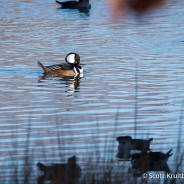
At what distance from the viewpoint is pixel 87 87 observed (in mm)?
15633

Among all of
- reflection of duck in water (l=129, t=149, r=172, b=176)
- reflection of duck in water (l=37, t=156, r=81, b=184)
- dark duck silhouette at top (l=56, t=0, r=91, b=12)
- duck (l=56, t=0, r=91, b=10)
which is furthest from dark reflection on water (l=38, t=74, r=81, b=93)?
duck (l=56, t=0, r=91, b=10)

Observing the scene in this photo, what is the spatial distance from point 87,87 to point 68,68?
231 cm

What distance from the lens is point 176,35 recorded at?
23891mm

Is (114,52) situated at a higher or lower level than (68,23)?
lower

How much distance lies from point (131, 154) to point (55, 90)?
25.2 feet

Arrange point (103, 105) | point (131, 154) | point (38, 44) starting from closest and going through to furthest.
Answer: point (131, 154)
point (103, 105)
point (38, 44)

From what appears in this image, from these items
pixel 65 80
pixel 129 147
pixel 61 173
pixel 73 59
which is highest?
pixel 73 59

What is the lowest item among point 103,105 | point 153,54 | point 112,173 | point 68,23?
point 112,173

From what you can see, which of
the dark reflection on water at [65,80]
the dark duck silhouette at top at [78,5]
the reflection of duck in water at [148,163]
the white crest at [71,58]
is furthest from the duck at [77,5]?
the reflection of duck in water at [148,163]

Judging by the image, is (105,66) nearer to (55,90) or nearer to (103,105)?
(55,90)

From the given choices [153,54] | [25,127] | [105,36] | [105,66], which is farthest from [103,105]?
[105,36]

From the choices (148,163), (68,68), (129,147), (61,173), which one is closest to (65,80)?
(68,68)

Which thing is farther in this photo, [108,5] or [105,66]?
[108,5]

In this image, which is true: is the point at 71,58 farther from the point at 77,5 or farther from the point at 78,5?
the point at 77,5
